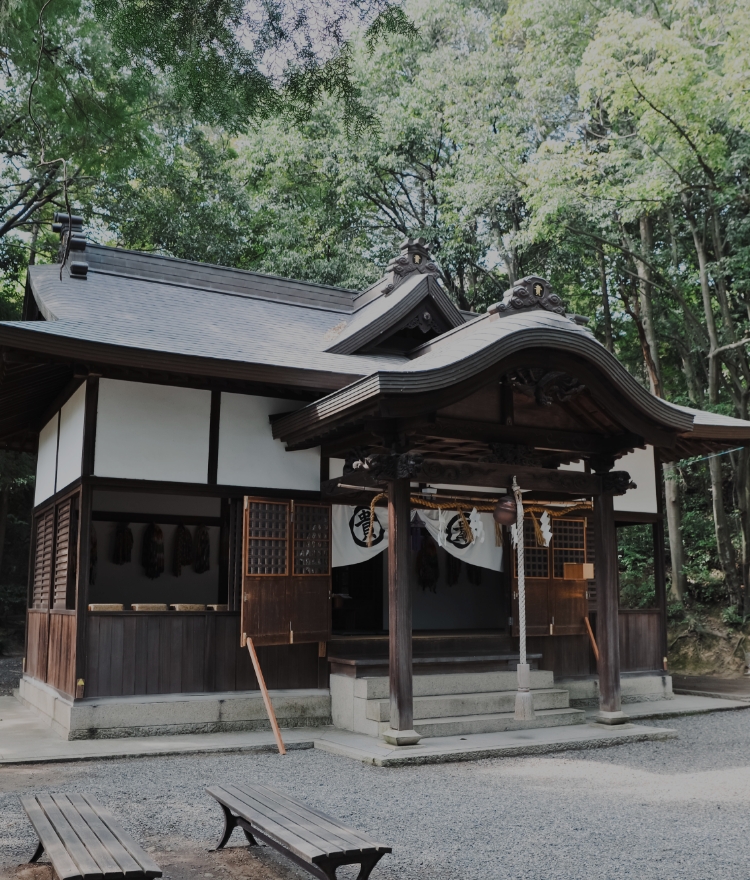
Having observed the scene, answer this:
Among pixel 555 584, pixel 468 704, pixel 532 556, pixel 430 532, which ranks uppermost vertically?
pixel 430 532

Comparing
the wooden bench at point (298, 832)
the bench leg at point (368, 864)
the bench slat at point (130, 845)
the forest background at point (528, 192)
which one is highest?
the forest background at point (528, 192)

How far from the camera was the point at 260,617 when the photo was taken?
8.47 meters

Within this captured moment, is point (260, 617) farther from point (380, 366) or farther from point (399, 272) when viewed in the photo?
point (399, 272)

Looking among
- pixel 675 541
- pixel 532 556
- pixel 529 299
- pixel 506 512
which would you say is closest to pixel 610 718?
pixel 532 556

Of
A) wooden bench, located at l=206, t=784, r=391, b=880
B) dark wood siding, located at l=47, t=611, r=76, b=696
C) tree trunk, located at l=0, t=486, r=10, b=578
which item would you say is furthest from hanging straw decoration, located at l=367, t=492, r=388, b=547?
tree trunk, located at l=0, t=486, r=10, b=578

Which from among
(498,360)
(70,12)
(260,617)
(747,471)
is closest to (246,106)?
(70,12)

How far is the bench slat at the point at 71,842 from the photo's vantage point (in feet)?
10.2

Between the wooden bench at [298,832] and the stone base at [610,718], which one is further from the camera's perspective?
the stone base at [610,718]

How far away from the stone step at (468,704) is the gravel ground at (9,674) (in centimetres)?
613

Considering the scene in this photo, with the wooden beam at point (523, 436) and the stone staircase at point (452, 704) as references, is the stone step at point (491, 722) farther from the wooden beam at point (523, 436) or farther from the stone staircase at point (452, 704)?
the wooden beam at point (523, 436)

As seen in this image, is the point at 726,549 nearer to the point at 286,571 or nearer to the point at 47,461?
the point at 286,571

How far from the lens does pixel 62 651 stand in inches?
339

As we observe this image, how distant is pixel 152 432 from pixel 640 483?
6653mm

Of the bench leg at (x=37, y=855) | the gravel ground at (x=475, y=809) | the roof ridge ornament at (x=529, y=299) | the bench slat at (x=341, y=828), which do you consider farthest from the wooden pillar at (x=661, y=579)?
the bench leg at (x=37, y=855)
